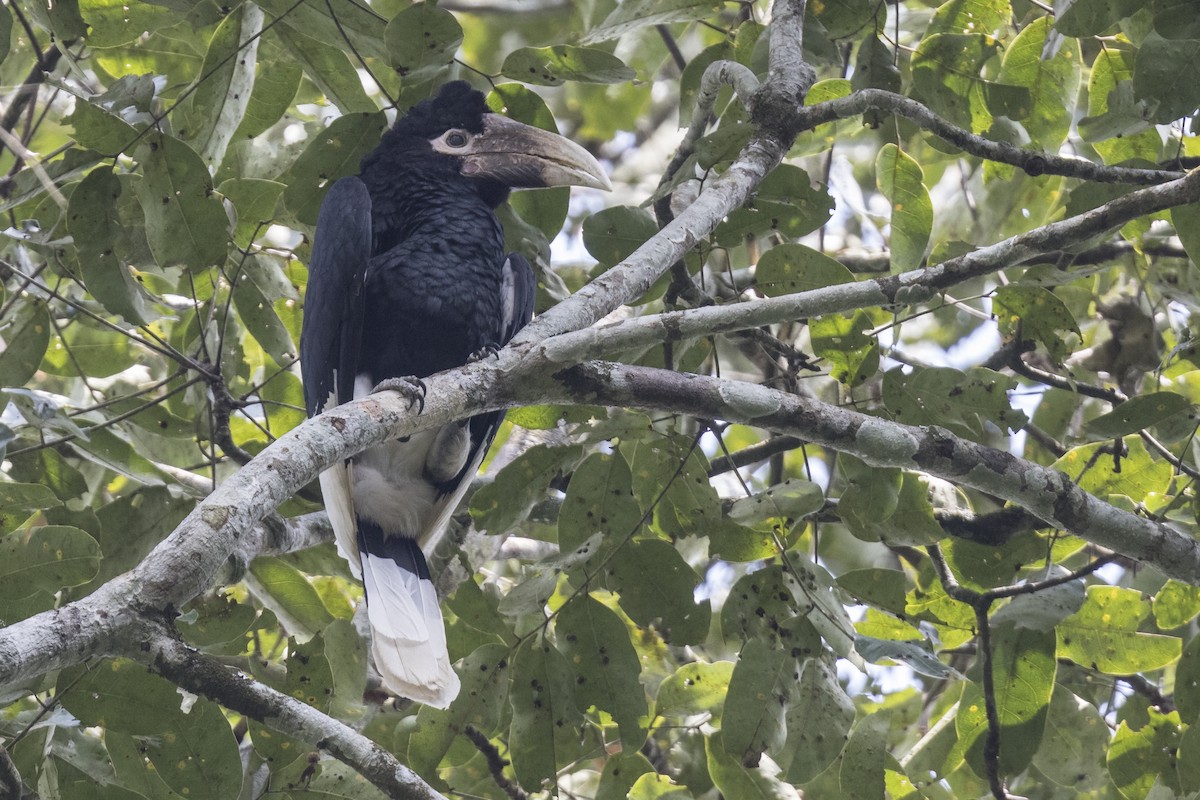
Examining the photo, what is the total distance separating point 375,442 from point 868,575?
3.70ft

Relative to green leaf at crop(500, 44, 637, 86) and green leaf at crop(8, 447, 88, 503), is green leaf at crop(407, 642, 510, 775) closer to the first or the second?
green leaf at crop(8, 447, 88, 503)

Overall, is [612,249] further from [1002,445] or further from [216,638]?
[1002,445]

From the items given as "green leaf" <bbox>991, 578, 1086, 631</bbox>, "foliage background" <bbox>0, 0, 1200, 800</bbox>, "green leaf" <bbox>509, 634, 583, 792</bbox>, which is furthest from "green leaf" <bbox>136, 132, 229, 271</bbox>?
"green leaf" <bbox>991, 578, 1086, 631</bbox>

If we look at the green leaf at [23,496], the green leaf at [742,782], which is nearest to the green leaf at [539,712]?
the green leaf at [742,782]

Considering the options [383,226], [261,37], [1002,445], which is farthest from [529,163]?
[1002,445]

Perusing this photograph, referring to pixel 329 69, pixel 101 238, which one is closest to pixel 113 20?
pixel 329 69

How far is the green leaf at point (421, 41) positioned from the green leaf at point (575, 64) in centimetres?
23

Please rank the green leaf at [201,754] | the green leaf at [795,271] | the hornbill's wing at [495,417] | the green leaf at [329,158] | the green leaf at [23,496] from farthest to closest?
the hornbill's wing at [495,417]
the green leaf at [329,158]
the green leaf at [795,271]
the green leaf at [23,496]
the green leaf at [201,754]

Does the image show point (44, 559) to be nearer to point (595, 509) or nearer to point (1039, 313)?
point (595, 509)

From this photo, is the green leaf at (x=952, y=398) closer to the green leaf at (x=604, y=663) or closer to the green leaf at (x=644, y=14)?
the green leaf at (x=604, y=663)

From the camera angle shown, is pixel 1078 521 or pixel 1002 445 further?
pixel 1002 445

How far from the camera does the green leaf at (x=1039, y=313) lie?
8.77ft

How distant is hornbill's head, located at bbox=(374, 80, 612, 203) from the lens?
333cm

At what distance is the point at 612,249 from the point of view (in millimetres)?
2781
